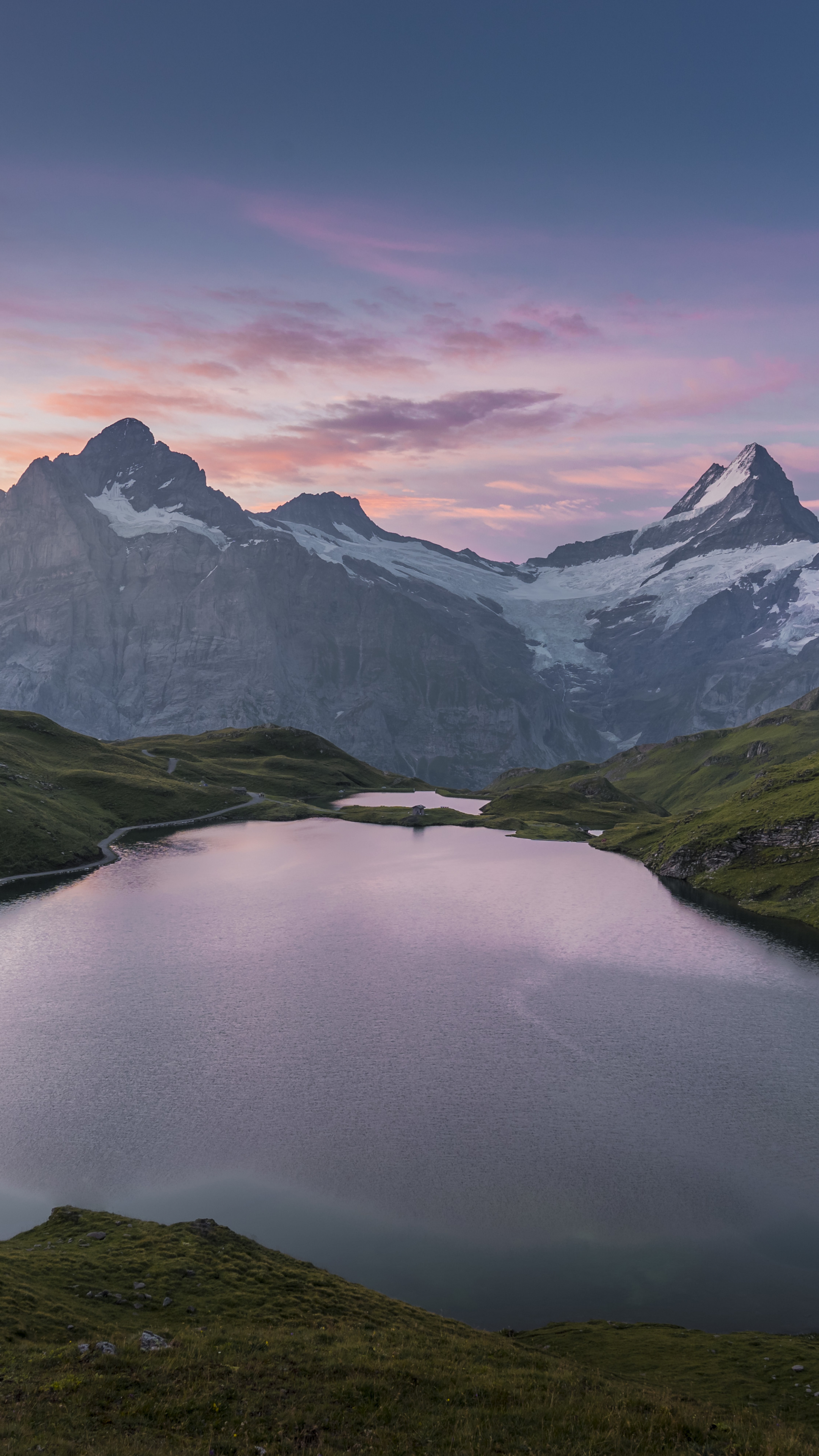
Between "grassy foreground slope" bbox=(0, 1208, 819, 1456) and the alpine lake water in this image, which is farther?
the alpine lake water

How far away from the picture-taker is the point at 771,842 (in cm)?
14588

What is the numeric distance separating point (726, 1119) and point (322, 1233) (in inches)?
1247

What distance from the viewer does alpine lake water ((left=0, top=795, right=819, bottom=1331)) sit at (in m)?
45.3

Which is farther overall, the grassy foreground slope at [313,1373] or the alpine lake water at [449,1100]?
the alpine lake water at [449,1100]

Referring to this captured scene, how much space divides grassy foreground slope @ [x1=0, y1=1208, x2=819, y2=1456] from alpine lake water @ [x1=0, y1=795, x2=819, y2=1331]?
6078 millimetres

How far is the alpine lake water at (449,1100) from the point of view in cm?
4528

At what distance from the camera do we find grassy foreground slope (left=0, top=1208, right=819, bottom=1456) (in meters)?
25.4

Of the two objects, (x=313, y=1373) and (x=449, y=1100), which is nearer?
(x=313, y=1373)

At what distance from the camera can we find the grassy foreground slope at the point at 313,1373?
25375mm

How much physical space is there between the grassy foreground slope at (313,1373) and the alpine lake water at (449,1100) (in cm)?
608

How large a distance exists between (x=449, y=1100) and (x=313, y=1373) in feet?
110

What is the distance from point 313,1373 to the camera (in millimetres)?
29656

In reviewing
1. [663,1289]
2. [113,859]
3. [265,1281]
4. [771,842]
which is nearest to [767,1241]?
[663,1289]

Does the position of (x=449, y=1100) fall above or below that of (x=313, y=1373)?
below
